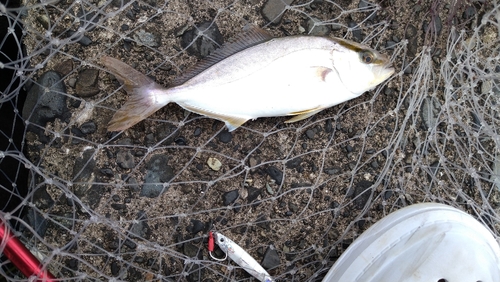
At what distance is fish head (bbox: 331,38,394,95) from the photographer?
7.67 ft

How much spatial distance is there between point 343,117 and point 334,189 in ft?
1.44

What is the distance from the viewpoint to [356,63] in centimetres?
235

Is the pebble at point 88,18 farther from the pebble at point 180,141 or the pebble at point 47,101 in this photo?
the pebble at point 180,141

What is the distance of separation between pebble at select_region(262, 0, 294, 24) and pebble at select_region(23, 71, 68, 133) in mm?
1257

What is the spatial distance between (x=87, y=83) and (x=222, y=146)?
0.85 m

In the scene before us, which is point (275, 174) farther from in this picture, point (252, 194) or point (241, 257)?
point (241, 257)

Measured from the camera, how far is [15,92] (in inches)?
Result: 93.9

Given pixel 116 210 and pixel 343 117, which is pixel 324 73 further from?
pixel 116 210

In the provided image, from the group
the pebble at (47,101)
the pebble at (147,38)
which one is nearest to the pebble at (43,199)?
the pebble at (47,101)

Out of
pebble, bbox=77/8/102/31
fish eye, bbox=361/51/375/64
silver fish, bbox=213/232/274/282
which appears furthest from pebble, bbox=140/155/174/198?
fish eye, bbox=361/51/375/64

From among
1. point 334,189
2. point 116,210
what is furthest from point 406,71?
point 116,210

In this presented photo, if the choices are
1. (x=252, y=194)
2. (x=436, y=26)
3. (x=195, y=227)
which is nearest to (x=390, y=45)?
(x=436, y=26)

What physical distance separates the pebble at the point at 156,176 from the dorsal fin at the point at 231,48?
0.46 metres

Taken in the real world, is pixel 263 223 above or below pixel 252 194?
below
